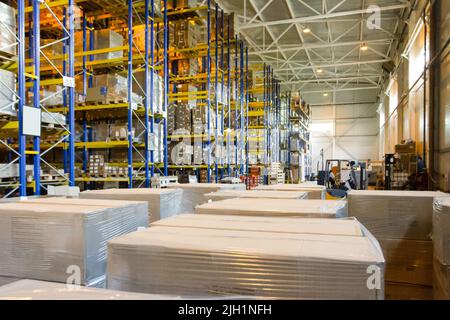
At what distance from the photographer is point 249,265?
1.18 meters

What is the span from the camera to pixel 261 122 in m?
15.3

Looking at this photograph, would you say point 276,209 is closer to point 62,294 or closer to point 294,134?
point 62,294

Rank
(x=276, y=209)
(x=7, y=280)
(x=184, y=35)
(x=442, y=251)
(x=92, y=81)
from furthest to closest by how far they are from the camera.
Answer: (x=184, y=35), (x=92, y=81), (x=276, y=209), (x=7, y=280), (x=442, y=251)

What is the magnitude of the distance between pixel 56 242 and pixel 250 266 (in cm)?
115

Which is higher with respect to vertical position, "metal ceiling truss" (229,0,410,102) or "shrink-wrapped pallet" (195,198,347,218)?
"metal ceiling truss" (229,0,410,102)

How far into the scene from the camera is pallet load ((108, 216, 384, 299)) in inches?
43.5

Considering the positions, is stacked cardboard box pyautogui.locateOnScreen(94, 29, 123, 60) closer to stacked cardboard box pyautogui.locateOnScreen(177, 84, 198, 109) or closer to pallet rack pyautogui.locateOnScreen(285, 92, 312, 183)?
stacked cardboard box pyautogui.locateOnScreen(177, 84, 198, 109)

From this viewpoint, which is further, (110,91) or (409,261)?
(110,91)

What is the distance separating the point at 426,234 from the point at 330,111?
27.9 m

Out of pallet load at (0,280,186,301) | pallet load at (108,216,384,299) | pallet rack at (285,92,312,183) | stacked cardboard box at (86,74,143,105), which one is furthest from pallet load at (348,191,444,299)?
pallet rack at (285,92,312,183)

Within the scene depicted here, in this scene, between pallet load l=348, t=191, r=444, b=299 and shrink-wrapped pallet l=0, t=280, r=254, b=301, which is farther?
pallet load l=348, t=191, r=444, b=299

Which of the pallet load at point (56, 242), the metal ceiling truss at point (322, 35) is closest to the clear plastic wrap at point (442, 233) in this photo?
the pallet load at point (56, 242)

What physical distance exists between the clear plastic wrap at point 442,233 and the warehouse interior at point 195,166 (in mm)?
15

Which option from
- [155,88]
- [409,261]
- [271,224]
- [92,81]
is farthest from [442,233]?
[92,81]
